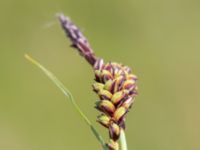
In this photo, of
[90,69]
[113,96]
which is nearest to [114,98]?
[113,96]

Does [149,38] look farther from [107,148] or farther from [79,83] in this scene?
[107,148]

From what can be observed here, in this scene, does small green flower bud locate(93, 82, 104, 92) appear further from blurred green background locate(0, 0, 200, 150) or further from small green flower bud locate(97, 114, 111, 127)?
blurred green background locate(0, 0, 200, 150)

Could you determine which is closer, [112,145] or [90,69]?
[112,145]

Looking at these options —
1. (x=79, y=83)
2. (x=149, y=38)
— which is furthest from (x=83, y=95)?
(x=149, y=38)

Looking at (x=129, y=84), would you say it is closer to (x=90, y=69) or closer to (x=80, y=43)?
(x=80, y=43)

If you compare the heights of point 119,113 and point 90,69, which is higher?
point 90,69

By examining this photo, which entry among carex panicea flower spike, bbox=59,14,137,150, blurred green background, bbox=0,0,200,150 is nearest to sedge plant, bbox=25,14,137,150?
carex panicea flower spike, bbox=59,14,137,150
